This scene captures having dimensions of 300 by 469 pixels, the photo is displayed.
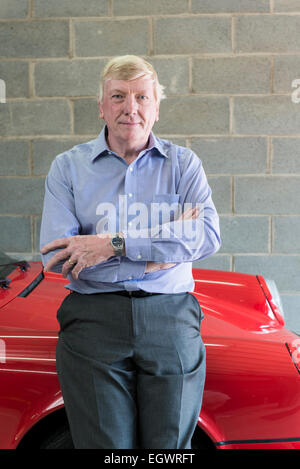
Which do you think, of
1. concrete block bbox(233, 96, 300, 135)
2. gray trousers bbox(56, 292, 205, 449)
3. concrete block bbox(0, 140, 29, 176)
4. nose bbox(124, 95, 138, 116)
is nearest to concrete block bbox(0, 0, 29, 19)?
concrete block bbox(0, 140, 29, 176)

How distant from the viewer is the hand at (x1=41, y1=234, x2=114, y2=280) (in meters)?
1.52

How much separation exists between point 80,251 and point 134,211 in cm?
26

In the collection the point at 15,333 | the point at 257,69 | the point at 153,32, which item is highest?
the point at 153,32

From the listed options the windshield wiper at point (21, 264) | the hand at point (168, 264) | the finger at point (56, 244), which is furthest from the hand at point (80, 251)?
the windshield wiper at point (21, 264)

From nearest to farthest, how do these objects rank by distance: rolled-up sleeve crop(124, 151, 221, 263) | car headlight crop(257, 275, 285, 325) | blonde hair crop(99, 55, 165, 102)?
1. rolled-up sleeve crop(124, 151, 221, 263)
2. blonde hair crop(99, 55, 165, 102)
3. car headlight crop(257, 275, 285, 325)

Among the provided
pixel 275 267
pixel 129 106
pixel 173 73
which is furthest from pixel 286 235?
pixel 129 106

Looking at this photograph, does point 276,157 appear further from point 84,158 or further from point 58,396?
point 58,396

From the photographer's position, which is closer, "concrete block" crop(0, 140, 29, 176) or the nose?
the nose

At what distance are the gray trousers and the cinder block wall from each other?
223cm

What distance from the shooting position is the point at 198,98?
350 cm

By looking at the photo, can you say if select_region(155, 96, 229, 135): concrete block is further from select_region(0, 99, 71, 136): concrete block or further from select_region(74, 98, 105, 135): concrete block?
select_region(0, 99, 71, 136): concrete block

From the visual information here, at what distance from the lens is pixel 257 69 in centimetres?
345

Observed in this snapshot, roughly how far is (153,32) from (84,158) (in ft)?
7.07
